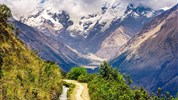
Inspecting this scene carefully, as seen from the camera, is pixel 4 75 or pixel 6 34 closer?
pixel 4 75

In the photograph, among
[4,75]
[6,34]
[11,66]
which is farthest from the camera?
[6,34]

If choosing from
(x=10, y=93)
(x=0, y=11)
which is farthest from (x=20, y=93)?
(x=0, y=11)

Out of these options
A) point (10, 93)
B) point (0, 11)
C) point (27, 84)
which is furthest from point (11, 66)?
point (0, 11)

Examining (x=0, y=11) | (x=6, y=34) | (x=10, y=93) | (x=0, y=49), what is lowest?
(x=10, y=93)

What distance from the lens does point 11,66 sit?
9375cm

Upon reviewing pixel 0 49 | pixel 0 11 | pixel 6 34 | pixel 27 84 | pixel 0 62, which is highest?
pixel 0 11

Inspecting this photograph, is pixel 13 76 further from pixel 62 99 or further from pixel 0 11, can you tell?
pixel 0 11

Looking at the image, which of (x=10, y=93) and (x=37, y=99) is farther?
(x=37, y=99)

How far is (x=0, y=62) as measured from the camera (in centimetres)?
8888

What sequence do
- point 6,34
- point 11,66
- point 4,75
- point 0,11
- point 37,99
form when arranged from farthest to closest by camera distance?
point 0,11, point 6,34, point 11,66, point 4,75, point 37,99

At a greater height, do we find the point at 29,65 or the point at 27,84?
the point at 29,65

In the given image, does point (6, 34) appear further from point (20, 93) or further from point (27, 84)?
point (20, 93)

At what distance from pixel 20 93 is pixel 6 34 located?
42.1 meters

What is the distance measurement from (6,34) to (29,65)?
11.1 meters
